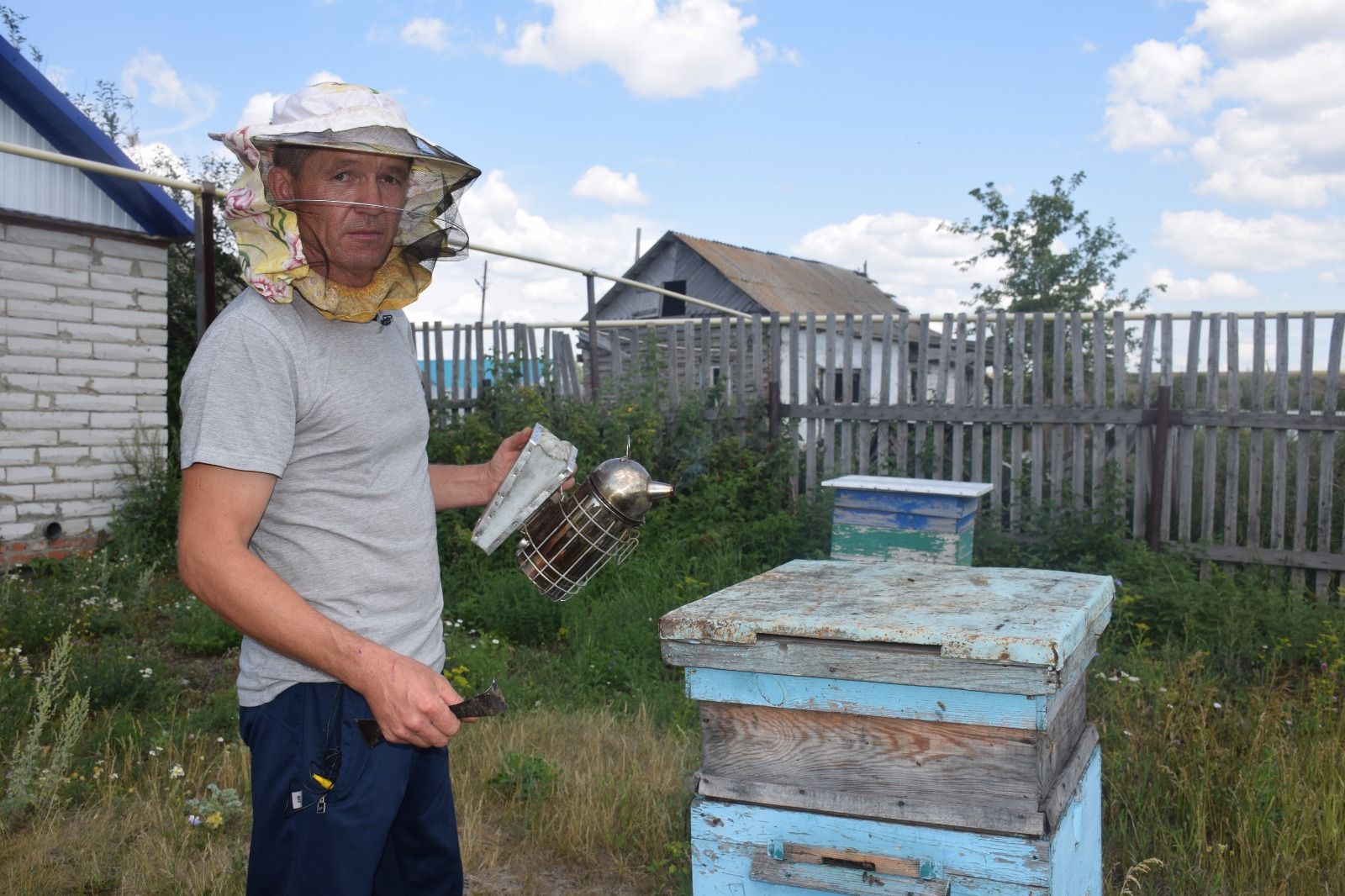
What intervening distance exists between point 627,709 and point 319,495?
2999mm

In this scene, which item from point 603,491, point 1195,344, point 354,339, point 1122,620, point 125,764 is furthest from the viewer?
point 1195,344

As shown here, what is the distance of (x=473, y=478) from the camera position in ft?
7.77

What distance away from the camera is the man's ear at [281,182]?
1.79 meters

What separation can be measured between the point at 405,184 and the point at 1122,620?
4.58 meters

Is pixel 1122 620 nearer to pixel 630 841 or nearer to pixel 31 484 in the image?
pixel 630 841

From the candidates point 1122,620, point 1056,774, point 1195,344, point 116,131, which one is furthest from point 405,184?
point 116,131

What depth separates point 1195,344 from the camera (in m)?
6.27

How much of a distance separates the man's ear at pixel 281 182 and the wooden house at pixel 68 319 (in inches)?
247

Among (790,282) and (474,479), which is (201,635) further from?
(790,282)

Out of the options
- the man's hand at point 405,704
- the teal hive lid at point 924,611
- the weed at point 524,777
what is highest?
the teal hive lid at point 924,611

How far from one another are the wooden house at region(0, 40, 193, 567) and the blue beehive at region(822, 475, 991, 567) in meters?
5.63

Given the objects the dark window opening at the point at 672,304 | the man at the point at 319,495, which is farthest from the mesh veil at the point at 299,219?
the dark window opening at the point at 672,304

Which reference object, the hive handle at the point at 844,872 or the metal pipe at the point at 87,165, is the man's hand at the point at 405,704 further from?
the metal pipe at the point at 87,165

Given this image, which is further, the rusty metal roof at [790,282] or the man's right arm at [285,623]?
the rusty metal roof at [790,282]
